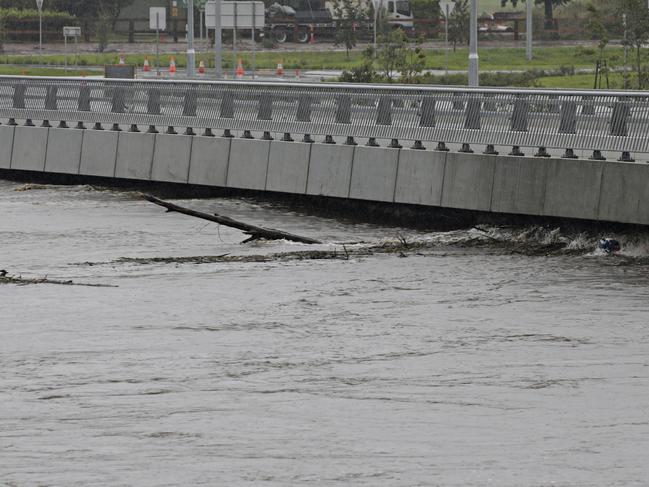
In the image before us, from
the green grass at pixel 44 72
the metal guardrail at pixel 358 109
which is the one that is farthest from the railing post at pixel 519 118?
the green grass at pixel 44 72

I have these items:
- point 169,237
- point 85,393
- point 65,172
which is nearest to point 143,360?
point 85,393

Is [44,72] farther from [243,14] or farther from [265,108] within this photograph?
[265,108]

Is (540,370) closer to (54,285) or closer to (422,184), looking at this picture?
(54,285)

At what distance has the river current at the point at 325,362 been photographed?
10148 millimetres

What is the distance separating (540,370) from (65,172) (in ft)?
53.5

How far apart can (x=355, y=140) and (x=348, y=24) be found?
159 feet

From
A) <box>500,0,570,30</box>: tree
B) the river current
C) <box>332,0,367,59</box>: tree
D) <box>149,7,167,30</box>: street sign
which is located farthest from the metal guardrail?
<box>500,0,570,30</box>: tree

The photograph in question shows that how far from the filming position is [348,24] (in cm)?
7150

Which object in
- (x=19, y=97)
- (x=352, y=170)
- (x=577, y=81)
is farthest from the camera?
(x=577, y=81)

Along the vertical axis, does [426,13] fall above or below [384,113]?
below

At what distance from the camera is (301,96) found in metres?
24.9

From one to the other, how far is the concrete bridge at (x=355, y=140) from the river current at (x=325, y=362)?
2.52ft

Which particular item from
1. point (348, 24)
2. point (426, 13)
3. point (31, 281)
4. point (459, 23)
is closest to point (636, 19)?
point (459, 23)

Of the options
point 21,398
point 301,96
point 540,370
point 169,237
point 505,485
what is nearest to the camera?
point 505,485
